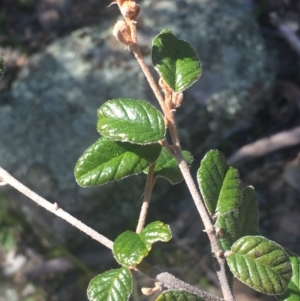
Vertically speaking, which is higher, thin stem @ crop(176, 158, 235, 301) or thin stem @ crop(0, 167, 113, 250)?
thin stem @ crop(0, 167, 113, 250)

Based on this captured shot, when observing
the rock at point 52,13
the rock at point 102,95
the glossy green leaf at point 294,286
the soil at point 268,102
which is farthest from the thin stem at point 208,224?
the rock at point 52,13

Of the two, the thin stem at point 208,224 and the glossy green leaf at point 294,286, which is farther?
the glossy green leaf at point 294,286

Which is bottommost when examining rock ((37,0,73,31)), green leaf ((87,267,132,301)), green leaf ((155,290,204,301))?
green leaf ((155,290,204,301))

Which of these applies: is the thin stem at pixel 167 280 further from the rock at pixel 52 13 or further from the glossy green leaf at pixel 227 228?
the rock at pixel 52 13

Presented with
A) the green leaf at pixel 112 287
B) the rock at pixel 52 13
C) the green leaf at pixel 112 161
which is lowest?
the green leaf at pixel 112 287

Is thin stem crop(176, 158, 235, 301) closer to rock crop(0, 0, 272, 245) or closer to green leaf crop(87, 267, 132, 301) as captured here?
green leaf crop(87, 267, 132, 301)

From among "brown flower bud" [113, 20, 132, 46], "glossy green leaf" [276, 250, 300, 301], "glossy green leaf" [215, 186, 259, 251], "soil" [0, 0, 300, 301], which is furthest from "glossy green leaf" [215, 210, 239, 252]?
"soil" [0, 0, 300, 301]

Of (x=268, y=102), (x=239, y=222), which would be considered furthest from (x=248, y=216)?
(x=268, y=102)
